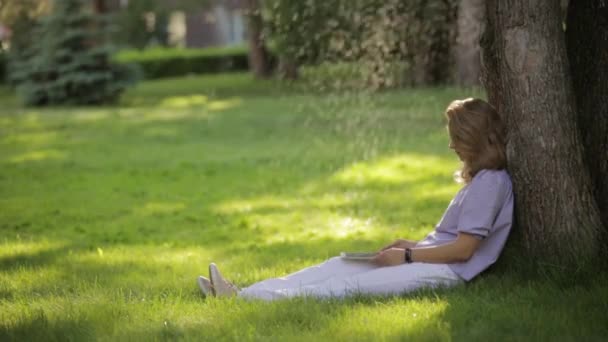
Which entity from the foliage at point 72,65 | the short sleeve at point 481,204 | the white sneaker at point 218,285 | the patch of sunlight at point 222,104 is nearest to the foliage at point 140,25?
the foliage at point 72,65

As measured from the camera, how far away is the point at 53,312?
5.10 meters

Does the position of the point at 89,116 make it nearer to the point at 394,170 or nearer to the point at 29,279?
the point at 394,170

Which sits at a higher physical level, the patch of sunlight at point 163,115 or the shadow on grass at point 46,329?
the shadow on grass at point 46,329

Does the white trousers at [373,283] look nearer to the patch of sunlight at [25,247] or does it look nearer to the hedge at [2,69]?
the patch of sunlight at [25,247]

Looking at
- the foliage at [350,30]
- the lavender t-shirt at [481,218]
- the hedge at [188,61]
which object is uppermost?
the foliage at [350,30]

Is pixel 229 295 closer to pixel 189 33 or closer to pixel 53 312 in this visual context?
pixel 53 312

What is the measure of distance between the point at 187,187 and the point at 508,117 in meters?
6.59

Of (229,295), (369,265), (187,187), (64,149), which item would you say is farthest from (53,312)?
(64,149)

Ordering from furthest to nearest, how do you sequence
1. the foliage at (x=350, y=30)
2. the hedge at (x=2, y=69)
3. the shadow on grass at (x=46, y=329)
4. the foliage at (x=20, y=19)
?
the hedge at (x=2, y=69) → the foliage at (x=20, y=19) → the foliage at (x=350, y=30) → the shadow on grass at (x=46, y=329)

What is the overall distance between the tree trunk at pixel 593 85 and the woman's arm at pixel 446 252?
0.83 m

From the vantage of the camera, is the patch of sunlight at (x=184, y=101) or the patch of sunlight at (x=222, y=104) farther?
the patch of sunlight at (x=184, y=101)

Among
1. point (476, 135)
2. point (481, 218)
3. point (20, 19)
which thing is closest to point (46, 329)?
point (481, 218)

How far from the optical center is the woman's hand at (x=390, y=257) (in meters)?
5.24

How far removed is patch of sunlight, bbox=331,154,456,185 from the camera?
11180 millimetres
